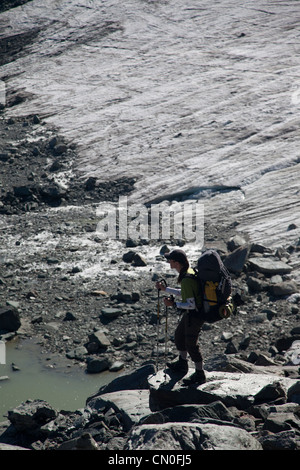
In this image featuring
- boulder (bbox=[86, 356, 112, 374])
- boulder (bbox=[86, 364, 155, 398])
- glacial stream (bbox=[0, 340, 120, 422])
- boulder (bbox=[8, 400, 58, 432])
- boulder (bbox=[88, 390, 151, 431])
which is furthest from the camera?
boulder (bbox=[86, 356, 112, 374])

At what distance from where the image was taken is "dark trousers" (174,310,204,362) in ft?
25.0

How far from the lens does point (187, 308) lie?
7.53 metres

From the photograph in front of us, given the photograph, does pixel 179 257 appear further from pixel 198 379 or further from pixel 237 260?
pixel 237 260

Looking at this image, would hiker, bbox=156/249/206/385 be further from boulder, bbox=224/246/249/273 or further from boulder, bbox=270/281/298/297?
boulder, bbox=224/246/249/273

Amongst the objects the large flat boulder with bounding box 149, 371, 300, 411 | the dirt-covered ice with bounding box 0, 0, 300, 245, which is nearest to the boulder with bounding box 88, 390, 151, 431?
the large flat boulder with bounding box 149, 371, 300, 411

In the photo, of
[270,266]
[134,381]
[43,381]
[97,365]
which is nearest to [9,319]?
[43,381]

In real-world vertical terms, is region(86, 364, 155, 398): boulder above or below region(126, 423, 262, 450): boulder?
below

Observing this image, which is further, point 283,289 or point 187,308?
point 283,289

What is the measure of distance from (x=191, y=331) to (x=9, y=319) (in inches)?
221

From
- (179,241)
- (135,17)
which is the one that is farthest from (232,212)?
(135,17)

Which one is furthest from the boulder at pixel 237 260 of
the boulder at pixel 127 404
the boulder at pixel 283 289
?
the boulder at pixel 127 404

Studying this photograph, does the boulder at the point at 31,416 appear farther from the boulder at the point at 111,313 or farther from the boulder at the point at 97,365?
the boulder at the point at 111,313

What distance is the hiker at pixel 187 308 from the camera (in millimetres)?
7543
